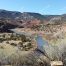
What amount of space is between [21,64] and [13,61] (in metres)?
0.57

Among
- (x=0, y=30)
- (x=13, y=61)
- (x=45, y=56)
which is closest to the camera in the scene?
(x=13, y=61)

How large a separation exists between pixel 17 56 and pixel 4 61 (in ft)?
3.31

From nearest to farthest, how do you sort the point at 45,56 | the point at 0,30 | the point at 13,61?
1. the point at 13,61
2. the point at 45,56
3. the point at 0,30

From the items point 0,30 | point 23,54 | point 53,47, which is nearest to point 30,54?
point 23,54

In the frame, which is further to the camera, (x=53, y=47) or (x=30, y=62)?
(x=53, y=47)

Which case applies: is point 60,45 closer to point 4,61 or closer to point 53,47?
point 53,47

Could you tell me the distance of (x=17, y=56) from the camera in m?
18.3

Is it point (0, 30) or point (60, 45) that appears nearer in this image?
point (60, 45)

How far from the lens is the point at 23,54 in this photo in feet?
61.2

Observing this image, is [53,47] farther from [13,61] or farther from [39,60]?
[13,61]

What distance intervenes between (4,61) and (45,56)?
10.3 ft

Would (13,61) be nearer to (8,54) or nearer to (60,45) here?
(8,54)

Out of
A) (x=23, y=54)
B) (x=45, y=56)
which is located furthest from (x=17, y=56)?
(x=45, y=56)

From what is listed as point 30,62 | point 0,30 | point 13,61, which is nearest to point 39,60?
point 30,62
